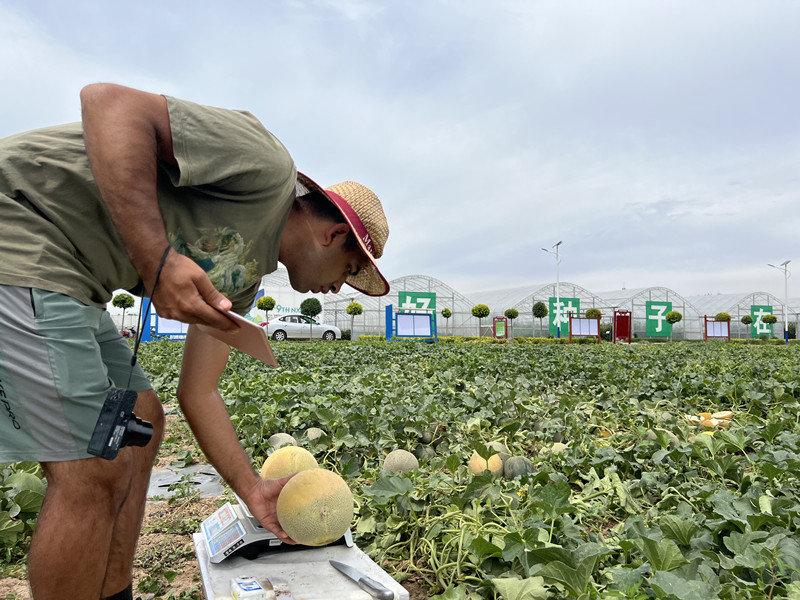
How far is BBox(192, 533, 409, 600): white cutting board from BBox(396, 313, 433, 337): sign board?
19570mm

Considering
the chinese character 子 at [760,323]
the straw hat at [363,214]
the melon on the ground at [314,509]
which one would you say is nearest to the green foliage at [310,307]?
the chinese character 子 at [760,323]

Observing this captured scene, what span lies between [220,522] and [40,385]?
2.54 ft

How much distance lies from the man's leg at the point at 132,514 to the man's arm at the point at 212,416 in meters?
0.14

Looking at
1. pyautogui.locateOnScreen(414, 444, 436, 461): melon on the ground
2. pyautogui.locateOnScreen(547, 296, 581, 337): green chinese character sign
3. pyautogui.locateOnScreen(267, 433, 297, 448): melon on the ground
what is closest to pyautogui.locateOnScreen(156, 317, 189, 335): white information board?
pyautogui.locateOnScreen(547, 296, 581, 337): green chinese character sign

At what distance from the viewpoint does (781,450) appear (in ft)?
9.01

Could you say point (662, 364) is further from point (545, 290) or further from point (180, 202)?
point (545, 290)

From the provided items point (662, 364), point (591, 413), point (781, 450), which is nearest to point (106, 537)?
point (781, 450)

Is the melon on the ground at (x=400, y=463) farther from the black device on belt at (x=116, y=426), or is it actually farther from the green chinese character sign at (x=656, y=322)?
the green chinese character sign at (x=656, y=322)

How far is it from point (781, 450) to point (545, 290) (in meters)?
43.6

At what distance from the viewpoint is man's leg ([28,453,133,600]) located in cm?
148

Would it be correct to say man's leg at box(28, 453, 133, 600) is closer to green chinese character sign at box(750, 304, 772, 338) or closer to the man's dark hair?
the man's dark hair

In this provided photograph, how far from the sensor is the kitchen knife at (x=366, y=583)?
1.59 metres

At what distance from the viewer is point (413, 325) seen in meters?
22.1

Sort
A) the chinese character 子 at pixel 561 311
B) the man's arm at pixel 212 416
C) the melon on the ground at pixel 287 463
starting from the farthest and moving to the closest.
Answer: the chinese character 子 at pixel 561 311 < the melon on the ground at pixel 287 463 < the man's arm at pixel 212 416
